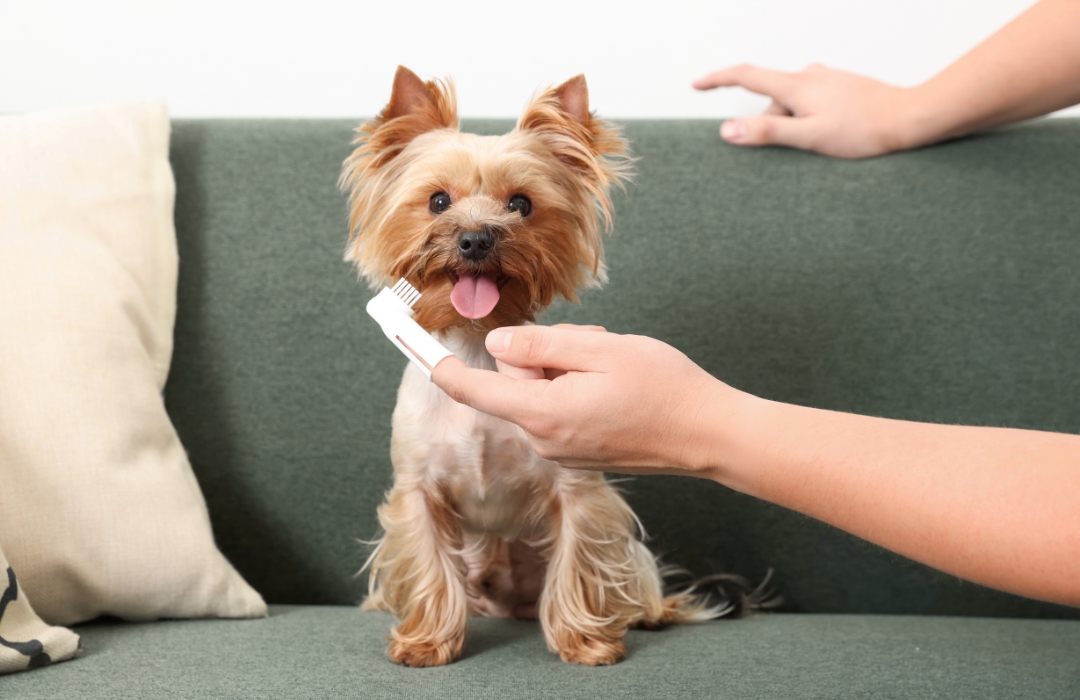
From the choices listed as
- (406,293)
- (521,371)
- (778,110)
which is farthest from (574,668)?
(778,110)

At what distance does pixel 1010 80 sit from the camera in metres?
1.50

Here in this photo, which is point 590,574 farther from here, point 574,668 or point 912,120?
point 912,120

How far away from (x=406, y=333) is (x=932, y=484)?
→ 2.01 ft

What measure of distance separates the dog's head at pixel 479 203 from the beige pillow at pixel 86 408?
1.35 ft

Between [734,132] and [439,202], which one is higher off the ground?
[734,132]

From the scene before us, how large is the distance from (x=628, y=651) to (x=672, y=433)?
1.71 ft

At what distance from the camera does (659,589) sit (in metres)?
1.44

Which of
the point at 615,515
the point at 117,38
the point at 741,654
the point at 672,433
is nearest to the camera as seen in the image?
the point at 672,433

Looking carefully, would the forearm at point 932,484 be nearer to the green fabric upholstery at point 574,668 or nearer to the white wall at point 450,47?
the green fabric upholstery at point 574,668

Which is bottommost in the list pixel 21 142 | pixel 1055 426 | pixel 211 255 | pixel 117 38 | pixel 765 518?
pixel 765 518

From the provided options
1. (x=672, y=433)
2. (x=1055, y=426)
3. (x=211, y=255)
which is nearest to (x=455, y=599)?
(x=672, y=433)

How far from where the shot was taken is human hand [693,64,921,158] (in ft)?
5.24

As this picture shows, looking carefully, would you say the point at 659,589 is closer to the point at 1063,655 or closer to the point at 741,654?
the point at 741,654

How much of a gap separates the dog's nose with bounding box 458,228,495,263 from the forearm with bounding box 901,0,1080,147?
925 millimetres
